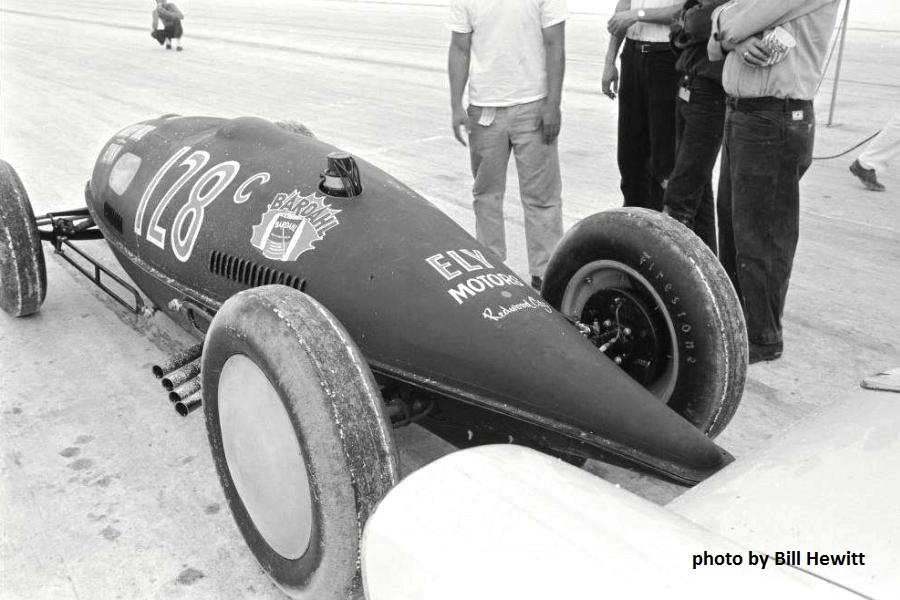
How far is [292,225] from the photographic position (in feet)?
9.93

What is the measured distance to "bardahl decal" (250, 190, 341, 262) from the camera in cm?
295

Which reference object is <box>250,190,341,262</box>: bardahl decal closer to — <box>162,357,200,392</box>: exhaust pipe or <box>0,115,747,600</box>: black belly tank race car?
<box>0,115,747,600</box>: black belly tank race car

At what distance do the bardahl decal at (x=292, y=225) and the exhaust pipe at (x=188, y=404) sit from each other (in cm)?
56

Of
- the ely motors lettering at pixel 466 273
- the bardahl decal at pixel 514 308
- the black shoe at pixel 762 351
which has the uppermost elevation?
the ely motors lettering at pixel 466 273

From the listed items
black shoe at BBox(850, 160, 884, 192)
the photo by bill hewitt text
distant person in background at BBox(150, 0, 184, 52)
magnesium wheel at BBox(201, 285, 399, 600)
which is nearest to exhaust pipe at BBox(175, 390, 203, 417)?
magnesium wheel at BBox(201, 285, 399, 600)

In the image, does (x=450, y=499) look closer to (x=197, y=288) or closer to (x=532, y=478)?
(x=532, y=478)

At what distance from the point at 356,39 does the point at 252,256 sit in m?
16.3

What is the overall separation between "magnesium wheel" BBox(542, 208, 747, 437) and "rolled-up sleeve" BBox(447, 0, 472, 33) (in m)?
1.77

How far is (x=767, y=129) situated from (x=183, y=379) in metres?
2.57

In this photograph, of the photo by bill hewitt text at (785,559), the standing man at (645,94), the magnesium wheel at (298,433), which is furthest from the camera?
the standing man at (645,94)

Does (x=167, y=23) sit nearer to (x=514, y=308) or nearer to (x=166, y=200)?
(x=166, y=200)

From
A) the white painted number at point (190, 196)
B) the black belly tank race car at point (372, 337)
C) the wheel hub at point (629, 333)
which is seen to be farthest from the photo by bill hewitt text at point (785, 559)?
the white painted number at point (190, 196)

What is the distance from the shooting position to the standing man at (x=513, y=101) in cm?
434

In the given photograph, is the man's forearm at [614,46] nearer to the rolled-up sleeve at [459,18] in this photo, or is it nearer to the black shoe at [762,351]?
the rolled-up sleeve at [459,18]
